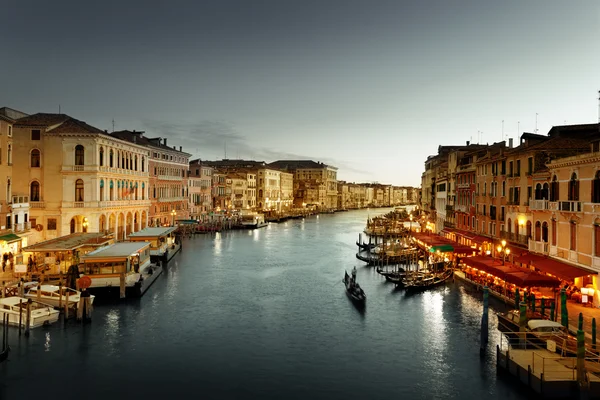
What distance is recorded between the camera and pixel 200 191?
6400 cm

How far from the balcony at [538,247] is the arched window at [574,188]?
2774 mm

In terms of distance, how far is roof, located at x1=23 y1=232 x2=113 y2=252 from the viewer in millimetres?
22203

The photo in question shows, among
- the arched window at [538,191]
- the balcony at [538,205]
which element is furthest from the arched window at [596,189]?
the arched window at [538,191]

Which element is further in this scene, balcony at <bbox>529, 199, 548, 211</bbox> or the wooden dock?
balcony at <bbox>529, 199, 548, 211</bbox>

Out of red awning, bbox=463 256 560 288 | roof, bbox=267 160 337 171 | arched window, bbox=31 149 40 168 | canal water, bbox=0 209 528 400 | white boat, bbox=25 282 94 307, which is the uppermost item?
roof, bbox=267 160 337 171

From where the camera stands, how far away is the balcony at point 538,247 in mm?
19812

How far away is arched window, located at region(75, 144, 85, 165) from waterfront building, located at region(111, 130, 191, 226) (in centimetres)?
1141

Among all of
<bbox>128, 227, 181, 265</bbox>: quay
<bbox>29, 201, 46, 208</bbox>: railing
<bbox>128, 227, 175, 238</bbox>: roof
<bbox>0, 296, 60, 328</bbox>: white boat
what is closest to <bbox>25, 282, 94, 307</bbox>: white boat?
<bbox>0, 296, 60, 328</bbox>: white boat

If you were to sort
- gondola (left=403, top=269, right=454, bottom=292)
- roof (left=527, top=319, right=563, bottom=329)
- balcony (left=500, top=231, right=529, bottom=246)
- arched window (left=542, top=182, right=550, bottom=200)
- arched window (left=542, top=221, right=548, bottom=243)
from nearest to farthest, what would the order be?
1. roof (left=527, top=319, right=563, bottom=329)
2. arched window (left=542, top=221, right=548, bottom=243)
3. arched window (left=542, top=182, right=550, bottom=200)
4. balcony (left=500, top=231, right=529, bottom=246)
5. gondola (left=403, top=269, right=454, bottom=292)

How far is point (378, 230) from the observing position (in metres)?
54.8

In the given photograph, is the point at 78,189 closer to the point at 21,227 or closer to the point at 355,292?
the point at 21,227

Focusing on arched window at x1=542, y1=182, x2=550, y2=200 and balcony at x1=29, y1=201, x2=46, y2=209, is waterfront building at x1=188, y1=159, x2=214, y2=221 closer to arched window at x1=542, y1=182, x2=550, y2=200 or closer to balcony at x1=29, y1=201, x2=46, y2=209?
balcony at x1=29, y1=201, x2=46, y2=209

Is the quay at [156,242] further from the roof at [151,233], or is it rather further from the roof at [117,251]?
the roof at [117,251]

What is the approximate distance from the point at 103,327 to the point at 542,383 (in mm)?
13986
